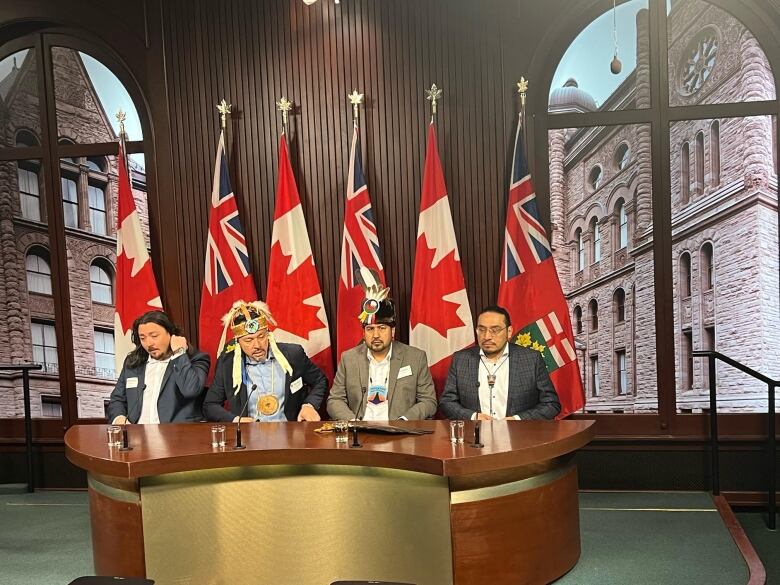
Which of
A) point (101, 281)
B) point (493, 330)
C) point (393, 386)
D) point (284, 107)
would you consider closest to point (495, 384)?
point (493, 330)

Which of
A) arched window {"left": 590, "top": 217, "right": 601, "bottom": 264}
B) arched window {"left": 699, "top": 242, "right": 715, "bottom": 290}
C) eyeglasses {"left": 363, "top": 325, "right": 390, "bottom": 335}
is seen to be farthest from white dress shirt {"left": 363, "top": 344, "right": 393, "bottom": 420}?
arched window {"left": 699, "top": 242, "right": 715, "bottom": 290}

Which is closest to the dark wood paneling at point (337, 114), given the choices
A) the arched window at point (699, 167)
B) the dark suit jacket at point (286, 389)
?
A: the dark suit jacket at point (286, 389)

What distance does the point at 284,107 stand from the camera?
452 cm

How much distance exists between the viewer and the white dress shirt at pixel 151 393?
12.5 ft

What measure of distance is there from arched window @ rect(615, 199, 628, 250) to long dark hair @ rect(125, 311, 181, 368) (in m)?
3.12

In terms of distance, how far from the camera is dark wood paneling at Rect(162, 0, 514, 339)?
443cm

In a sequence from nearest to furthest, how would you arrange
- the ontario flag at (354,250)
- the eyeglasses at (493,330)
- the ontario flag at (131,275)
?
the eyeglasses at (493,330)
the ontario flag at (354,250)
the ontario flag at (131,275)

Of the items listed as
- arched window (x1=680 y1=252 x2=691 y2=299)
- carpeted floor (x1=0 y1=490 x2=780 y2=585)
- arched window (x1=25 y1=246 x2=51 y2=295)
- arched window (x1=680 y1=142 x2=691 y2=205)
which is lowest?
carpeted floor (x1=0 y1=490 x2=780 y2=585)

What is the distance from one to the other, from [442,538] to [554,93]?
10.6 ft

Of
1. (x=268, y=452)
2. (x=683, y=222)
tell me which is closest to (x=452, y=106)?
(x=683, y=222)

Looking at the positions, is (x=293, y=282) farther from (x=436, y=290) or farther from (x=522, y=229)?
(x=522, y=229)

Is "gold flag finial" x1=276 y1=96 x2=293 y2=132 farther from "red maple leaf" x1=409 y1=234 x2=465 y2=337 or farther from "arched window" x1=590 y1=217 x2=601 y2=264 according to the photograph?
"arched window" x1=590 y1=217 x2=601 y2=264

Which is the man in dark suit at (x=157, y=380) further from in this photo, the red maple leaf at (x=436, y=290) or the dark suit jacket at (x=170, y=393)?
the red maple leaf at (x=436, y=290)

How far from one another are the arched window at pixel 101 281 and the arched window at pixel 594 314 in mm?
3739
